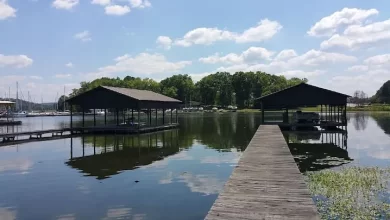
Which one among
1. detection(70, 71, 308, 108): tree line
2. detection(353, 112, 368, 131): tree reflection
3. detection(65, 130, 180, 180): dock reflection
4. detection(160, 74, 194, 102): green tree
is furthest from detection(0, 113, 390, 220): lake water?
detection(160, 74, 194, 102): green tree

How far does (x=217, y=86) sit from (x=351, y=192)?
109 m

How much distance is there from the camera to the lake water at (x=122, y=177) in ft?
31.8

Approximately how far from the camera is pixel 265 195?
7.10 m

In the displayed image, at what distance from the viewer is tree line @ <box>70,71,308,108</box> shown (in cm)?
11069

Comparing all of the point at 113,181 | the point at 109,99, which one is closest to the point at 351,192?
the point at 113,181

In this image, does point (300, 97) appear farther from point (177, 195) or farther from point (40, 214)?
point (40, 214)

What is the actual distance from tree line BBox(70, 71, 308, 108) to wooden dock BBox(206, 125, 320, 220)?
315 feet

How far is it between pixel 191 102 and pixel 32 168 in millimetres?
105685

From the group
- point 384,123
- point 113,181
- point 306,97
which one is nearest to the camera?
point 113,181

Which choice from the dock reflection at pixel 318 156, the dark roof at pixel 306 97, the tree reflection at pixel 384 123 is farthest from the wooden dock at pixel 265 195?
the tree reflection at pixel 384 123

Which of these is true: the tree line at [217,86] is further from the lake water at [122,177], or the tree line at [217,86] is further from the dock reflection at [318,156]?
the lake water at [122,177]

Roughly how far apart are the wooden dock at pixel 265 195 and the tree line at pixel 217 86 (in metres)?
95.9

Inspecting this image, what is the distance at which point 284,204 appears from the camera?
255 inches

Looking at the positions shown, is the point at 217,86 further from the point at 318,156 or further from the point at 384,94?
the point at 318,156
